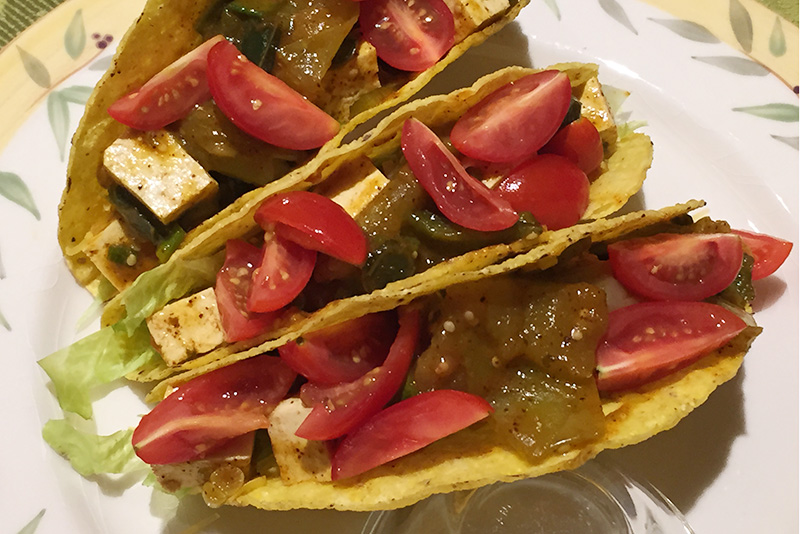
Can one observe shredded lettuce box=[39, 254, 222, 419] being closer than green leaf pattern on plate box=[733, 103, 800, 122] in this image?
Yes

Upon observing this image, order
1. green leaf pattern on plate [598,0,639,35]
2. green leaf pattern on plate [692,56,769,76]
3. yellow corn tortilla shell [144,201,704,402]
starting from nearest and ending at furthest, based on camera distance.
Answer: yellow corn tortilla shell [144,201,704,402] < green leaf pattern on plate [692,56,769,76] < green leaf pattern on plate [598,0,639,35]

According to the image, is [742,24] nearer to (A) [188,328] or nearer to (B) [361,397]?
(B) [361,397]

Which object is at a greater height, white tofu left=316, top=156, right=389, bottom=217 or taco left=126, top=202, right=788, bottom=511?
white tofu left=316, top=156, right=389, bottom=217

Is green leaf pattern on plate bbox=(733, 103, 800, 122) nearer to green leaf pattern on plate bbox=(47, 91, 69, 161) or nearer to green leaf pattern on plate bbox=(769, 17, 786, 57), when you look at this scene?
green leaf pattern on plate bbox=(769, 17, 786, 57)

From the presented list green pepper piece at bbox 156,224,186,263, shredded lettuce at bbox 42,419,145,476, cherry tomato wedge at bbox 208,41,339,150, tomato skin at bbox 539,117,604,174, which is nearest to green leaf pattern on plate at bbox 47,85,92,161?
green pepper piece at bbox 156,224,186,263

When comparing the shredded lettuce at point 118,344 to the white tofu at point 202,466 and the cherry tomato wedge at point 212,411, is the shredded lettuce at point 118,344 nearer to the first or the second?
the cherry tomato wedge at point 212,411

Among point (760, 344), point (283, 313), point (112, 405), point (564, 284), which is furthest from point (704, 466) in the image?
point (112, 405)

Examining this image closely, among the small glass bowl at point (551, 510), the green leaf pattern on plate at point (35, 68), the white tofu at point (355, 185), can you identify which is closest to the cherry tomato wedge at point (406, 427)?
the small glass bowl at point (551, 510)

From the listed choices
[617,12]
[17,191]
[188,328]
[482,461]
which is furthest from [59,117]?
[617,12]
